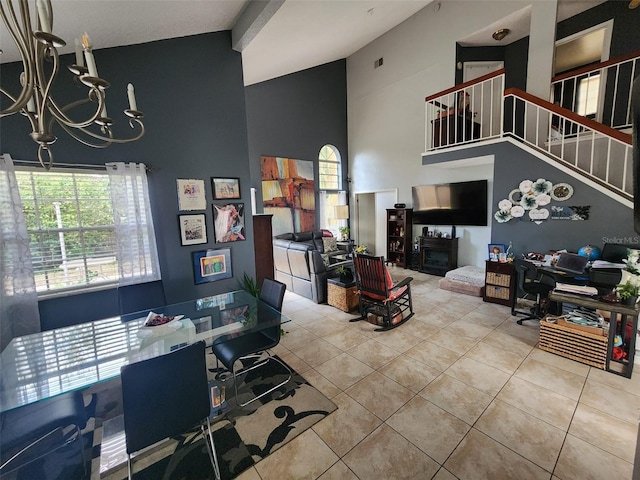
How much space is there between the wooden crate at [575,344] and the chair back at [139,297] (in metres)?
3.99

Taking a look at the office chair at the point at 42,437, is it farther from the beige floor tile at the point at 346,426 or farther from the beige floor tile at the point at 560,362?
the beige floor tile at the point at 560,362

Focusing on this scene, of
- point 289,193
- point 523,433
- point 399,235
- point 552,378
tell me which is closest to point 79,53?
point 523,433

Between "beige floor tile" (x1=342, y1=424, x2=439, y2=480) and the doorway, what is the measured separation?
5.69 metres

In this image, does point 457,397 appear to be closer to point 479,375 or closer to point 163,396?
point 479,375

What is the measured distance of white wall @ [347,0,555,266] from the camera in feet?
17.2

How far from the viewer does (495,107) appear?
537 cm

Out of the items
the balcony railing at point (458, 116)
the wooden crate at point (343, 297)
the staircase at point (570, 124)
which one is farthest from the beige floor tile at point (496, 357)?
the balcony railing at point (458, 116)

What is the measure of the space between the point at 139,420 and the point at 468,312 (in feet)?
12.9

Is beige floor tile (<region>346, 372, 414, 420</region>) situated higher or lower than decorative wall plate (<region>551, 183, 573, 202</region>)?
lower

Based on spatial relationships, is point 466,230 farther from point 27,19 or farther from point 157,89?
point 27,19

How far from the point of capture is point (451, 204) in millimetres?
5637

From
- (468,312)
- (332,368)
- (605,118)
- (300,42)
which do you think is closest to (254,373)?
(332,368)

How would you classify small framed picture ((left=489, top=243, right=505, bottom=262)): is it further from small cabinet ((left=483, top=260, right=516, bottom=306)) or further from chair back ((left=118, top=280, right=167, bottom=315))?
chair back ((left=118, top=280, right=167, bottom=315))

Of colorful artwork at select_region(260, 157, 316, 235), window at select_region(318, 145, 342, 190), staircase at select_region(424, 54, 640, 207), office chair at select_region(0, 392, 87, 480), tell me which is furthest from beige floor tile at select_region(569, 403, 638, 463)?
window at select_region(318, 145, 342, 190)
